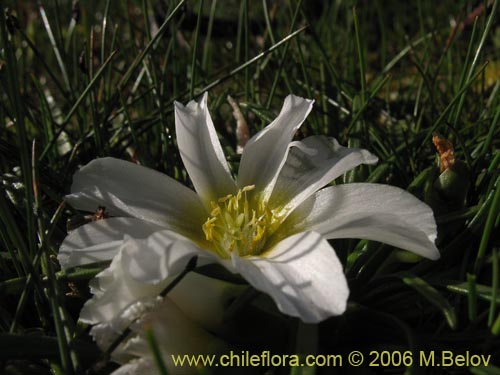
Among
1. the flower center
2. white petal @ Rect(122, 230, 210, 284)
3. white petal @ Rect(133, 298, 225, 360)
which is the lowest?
white petal @ Rect(133, 298, 225, 360)

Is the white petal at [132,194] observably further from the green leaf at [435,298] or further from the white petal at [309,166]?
the green leaf at [435,298]

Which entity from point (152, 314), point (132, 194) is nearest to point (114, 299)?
point (152, 314)

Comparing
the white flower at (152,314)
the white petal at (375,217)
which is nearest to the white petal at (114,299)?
the white flower at (152,314)

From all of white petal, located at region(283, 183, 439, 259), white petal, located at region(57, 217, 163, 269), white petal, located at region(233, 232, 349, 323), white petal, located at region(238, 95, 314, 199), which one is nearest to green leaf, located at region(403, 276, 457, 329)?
white petal, located at region(283, 183, 439, 259)

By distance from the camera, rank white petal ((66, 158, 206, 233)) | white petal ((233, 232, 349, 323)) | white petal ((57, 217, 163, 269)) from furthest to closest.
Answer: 1. white petal ((66, 158, 206, 233))
2. white petal ((57, 217, 163, 269))
3. white petal ((233, 232, 349, 323))

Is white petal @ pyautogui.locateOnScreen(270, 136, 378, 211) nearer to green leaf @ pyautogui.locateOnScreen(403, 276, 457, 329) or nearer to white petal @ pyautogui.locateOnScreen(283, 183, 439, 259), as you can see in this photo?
white petal @ pyautogui.locateOnScreen(283, 183, 439, 259)

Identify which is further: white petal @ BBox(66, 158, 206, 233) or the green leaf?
white petal @ BBox(66, 158, 206, 233)

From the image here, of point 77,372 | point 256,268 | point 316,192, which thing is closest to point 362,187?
point 316,192

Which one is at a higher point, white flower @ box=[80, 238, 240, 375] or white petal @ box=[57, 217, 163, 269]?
white petal @ box=[57, 217, 163, 269]
